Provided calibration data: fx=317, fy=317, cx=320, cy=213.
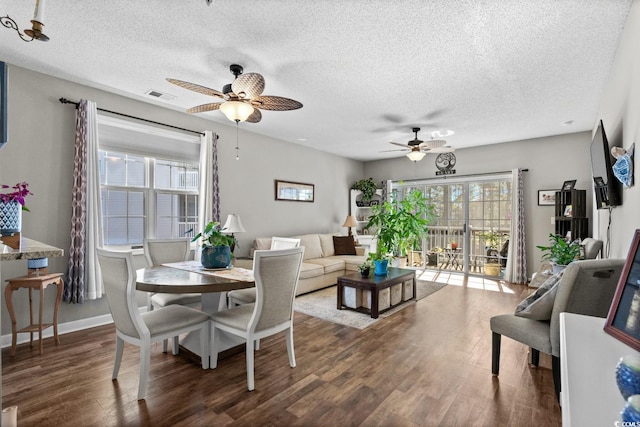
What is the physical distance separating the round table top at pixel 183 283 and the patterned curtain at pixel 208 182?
1.82 metres

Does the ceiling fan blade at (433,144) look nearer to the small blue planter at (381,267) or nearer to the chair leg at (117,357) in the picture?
the small blue planter at (381,267)

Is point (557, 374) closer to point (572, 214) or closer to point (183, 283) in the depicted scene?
point (183, 283)

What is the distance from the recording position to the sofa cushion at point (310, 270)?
4.86 metres

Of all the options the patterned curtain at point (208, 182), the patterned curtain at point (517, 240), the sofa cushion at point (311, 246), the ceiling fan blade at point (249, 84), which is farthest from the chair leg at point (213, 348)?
the patterned curtain at point (517, 240)

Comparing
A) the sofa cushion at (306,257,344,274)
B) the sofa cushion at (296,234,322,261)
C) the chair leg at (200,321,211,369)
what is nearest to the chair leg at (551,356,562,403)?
the chair leg at (200,321,211,369)

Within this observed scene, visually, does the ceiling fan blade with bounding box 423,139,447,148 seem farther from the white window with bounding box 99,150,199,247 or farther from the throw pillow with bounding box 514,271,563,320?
Answer: the white window with bounding box 99,150,199,247

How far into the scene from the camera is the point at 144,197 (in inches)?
163

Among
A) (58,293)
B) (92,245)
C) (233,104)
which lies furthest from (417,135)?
(58,293)

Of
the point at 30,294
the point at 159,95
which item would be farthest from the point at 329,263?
the point at 30,294

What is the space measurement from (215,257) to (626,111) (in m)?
3.45

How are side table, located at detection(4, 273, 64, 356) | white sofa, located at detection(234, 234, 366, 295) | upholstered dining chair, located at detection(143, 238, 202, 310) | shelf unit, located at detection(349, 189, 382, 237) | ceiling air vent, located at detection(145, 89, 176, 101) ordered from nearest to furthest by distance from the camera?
1. side table, located at detection(4, 273, 64, 356)
2. upholstered dining chair, located at detection(143, 238, 202, 310)
3. ceiling air vent, located at detection(145, 89, 176, 101)
4. white sofa, located at detection(234, 234, 366, 295)
5. shelf unit, located at detection(349, 189, 382, 237)

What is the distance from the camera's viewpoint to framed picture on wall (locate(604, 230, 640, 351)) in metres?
1.02

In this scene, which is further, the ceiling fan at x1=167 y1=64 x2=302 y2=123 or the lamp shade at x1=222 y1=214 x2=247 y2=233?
the lamp shade at x1=222 y1=214 x2=247 y2=233

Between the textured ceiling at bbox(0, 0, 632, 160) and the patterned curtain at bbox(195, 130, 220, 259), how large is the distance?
24.7 inches
